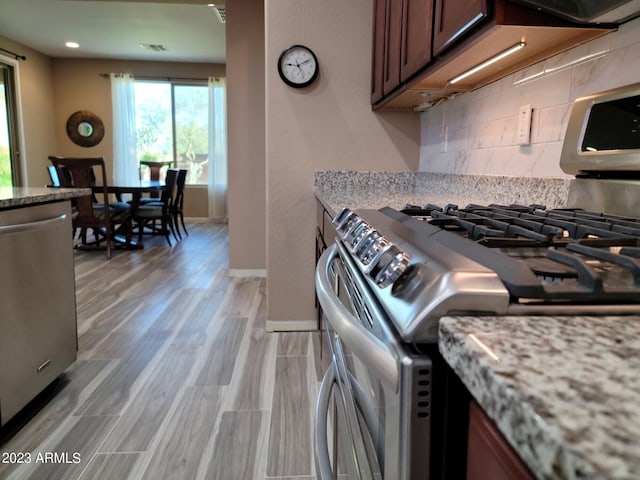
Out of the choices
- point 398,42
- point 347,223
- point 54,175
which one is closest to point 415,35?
point 398,42

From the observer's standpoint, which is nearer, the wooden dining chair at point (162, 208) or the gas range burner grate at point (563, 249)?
the gas range burner grate at point (563, 249)

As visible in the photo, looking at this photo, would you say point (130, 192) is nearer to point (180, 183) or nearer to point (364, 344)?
point (180, 183)

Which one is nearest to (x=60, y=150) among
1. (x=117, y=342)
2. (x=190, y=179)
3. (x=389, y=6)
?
(x=190, y=179)

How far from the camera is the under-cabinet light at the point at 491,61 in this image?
1250 mm

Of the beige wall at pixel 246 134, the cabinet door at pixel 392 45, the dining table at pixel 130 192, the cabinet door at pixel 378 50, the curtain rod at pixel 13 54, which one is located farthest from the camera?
the curtain rod at pixel 13 54

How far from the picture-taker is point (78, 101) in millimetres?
6973

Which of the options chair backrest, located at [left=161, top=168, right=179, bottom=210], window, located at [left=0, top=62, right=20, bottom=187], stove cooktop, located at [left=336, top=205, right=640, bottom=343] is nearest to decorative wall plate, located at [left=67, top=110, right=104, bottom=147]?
window, located at [left=0, top=62, right=20, bottom=187]

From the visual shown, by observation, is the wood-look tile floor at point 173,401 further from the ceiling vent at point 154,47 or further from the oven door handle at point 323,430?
the ceiling vent at point 154,47

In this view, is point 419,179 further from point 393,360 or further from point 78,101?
point 78,101

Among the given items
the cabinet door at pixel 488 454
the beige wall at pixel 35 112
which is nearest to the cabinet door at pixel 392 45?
the cabinet door at pixel 488 454

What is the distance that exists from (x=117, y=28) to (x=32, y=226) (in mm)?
4689

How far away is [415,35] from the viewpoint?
1602 millimetres

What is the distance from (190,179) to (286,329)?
5.40m

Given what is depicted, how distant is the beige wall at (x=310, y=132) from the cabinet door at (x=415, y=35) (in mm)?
787
